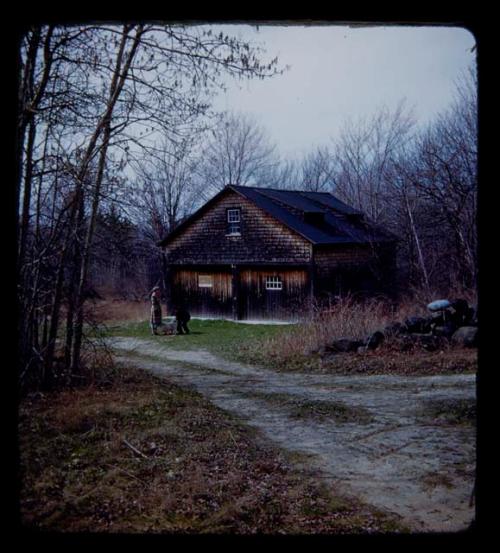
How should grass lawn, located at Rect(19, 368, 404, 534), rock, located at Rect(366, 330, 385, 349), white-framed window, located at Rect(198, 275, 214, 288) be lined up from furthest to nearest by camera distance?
1. white-framed window, located at Rect(198, 275, 214, 288)
2. rock, located at Rect(366, 330, 385, 349)
3. grass lawn, located at Rect(19, 368, 404, 534)

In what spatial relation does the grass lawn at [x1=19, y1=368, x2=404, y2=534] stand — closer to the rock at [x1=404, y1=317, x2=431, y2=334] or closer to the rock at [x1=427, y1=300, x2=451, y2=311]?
the rock at [x1=404, y1=317, x2=431, y2=334]

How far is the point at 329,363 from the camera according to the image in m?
11.1

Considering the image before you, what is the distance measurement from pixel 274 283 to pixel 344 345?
30.8 feet

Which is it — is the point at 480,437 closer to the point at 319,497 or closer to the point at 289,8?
the point at 289,8

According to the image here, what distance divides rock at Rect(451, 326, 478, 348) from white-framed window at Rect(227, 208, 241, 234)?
1174cm

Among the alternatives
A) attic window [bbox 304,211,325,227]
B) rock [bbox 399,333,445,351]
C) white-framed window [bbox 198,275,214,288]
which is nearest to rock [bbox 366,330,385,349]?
rock [bbox 399,333,445,351]

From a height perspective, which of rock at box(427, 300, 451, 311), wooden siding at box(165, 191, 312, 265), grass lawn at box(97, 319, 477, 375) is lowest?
grass lawn at box(97, 319, 477, 375)

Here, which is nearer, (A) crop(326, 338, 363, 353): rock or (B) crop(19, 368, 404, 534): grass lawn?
(B) crop(19, 368, 404, 534): grass lawn

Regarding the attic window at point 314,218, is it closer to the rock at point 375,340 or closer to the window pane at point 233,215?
the window pane at point 233,215

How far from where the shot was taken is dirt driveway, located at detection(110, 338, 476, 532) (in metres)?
4.25

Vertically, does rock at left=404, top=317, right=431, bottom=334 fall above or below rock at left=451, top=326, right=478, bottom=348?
above

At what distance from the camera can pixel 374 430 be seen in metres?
6.26

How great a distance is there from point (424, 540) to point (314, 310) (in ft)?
54.4

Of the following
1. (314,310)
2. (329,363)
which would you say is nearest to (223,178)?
(314,310)
